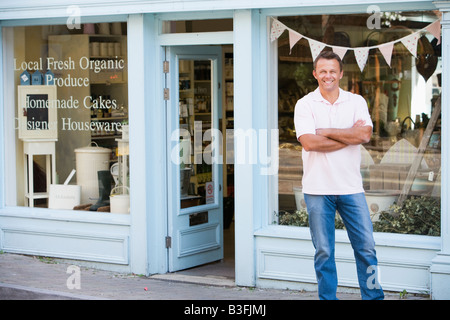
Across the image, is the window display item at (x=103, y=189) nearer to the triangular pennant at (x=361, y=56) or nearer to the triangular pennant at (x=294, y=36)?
the triangular pennant at (x=294, y=36)

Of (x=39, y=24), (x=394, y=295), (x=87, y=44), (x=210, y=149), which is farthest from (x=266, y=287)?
(x=39, y=24)

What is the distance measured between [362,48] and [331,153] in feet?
5.64

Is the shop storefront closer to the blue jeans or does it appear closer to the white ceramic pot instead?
the white ceramic pot

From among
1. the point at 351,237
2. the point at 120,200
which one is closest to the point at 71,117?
the point at 120,200

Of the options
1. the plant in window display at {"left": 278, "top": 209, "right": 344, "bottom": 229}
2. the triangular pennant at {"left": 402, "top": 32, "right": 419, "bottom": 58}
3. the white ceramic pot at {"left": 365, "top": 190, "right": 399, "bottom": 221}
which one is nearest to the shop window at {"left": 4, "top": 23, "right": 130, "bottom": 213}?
the plant in window display at {"left": 278, "top": 209, "right": 344, "bottom": 229}

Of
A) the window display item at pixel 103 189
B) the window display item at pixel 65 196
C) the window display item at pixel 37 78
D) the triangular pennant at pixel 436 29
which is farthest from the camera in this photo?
the window display item at pixel 37 78

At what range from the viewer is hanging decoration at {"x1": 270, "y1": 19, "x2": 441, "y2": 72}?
7.25m

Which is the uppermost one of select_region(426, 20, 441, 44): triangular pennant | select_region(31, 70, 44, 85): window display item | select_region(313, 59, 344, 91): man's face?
select_region(426, 20, 441, 44): triangular pennant

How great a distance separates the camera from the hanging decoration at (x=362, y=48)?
23.8ft

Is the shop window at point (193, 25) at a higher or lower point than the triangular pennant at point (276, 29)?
higher

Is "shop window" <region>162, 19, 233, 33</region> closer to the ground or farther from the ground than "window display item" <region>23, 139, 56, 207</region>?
farther from the ground

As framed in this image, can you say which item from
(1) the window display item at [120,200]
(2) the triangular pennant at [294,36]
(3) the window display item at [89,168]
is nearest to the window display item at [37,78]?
(3) the window display item at [89,168]

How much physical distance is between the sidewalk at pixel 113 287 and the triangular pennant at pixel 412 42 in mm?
2349

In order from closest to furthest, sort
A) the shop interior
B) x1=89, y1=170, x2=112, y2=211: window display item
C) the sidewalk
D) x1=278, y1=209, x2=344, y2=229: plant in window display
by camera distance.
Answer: the sidewalk < x1=278, y1=209, x2=344, y2=229: plant in window display < the shop interior < x1=89, y1=170, x2=112, y2=211: window display item
